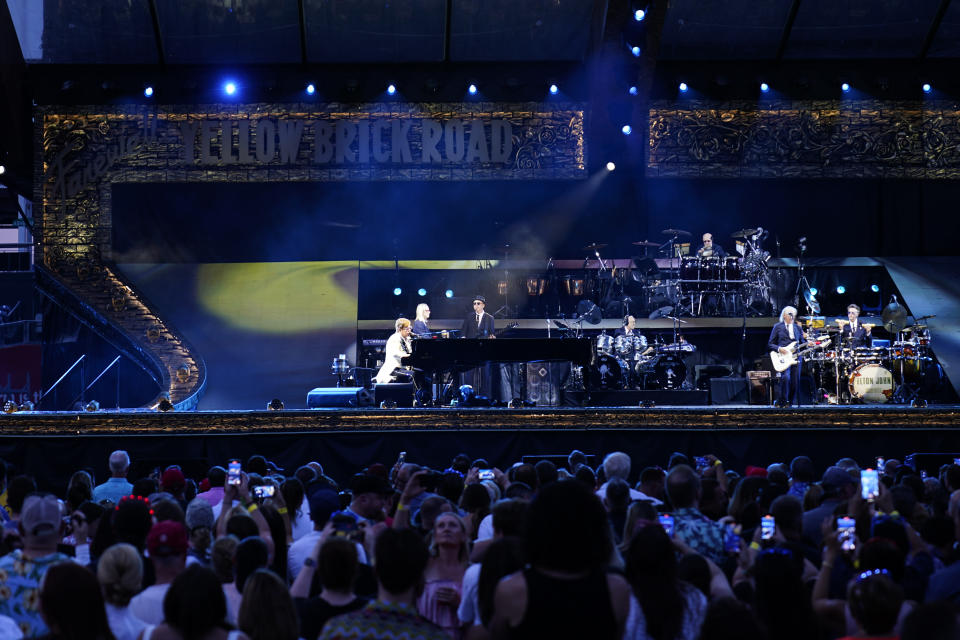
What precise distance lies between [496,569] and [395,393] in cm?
1079

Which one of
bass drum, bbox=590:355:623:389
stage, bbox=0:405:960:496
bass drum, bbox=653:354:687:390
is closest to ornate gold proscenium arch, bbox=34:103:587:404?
bass drum, bbox=590:355:623:389

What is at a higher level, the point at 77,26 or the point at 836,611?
the point at 77,26

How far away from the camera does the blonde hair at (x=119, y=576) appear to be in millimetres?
3785

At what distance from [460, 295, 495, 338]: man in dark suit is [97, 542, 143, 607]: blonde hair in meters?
12.6

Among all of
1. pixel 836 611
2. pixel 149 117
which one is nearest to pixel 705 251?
pixel 149 117

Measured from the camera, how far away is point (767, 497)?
6.06m

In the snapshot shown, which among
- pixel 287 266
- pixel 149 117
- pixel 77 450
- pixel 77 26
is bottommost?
pixel 77 450

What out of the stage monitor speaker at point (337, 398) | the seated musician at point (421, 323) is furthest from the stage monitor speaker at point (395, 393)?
the seated musician at point (421, 323)

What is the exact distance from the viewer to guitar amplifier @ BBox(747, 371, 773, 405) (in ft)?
54.6

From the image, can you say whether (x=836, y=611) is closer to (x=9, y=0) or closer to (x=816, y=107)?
(x=816, y=107)

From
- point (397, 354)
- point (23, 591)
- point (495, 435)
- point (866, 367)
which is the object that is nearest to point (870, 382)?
point (866, 367)

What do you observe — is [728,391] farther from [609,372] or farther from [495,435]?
[495,435]

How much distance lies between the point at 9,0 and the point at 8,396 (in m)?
7.82

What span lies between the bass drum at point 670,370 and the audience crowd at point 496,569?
10.2 metres
